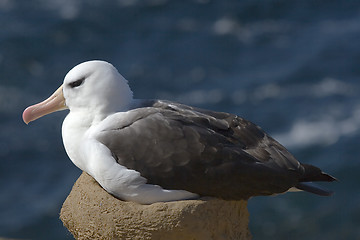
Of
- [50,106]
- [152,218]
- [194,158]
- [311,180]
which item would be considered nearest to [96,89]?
[50,106]

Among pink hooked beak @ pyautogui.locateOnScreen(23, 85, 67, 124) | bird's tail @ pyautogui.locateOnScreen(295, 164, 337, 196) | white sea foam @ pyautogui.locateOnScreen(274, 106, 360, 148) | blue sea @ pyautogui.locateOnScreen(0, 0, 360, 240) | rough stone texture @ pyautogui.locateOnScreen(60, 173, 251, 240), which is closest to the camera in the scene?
rough stone texture @ pyautogui.locateOnScreen(60, 173, 251, 240)

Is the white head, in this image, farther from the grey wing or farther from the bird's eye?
the grey wing

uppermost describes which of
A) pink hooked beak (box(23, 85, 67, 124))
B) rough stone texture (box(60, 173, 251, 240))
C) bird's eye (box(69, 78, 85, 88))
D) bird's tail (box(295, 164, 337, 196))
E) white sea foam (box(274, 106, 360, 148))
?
white sea foam (box(274, 106, 360, 148))

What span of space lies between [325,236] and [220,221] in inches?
328

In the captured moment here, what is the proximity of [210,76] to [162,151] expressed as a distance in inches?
414

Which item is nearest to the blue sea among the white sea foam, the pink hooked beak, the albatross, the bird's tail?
the white sea foam

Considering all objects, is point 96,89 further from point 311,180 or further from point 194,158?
point 311,180

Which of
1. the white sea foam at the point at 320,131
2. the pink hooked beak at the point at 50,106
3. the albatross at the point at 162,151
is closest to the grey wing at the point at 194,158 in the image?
the albatross at the point at 162,151

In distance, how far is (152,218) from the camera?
5.30 m

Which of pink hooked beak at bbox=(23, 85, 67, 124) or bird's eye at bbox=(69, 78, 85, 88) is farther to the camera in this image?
pink hooked beak at bbox=(23, 85, 67, 124)

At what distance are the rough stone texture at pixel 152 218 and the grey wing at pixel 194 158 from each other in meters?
0.14

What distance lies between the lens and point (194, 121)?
5590mm

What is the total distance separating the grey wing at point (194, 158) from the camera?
5.34 metres

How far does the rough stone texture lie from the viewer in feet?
17.3
